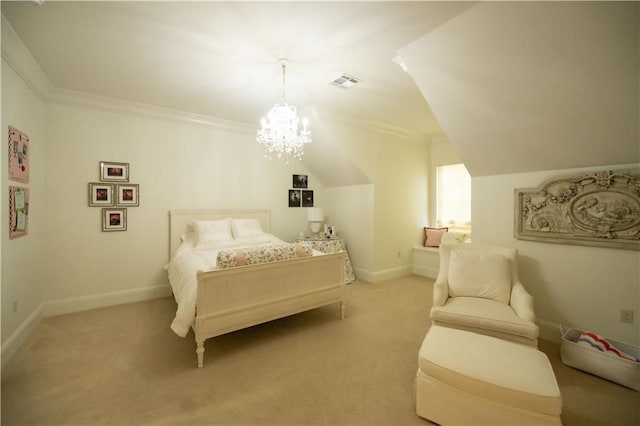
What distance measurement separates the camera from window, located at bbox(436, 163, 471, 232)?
4.63 meters

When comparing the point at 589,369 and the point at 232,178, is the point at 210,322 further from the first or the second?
the point at 589,369

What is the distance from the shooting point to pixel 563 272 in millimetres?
2430

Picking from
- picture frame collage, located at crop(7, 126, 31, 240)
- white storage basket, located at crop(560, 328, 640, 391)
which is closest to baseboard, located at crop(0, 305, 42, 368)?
picture frame collage, located at crop(7, 126, 31, 240)

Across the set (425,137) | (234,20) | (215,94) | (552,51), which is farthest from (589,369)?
(215,94)

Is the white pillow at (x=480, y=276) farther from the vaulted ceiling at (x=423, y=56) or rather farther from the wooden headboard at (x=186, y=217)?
the wooden headboard at (x=186, y=217)

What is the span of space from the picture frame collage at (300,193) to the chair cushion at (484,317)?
3149 millimetres

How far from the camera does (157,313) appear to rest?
308 cm

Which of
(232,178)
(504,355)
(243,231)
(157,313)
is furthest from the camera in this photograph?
(232,178)

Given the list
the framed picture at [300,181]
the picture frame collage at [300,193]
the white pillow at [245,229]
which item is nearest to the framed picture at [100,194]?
the white pillow at [245,229]

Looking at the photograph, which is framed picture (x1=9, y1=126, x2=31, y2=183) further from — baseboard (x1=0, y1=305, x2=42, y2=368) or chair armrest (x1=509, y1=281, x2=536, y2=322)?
chair armrest (x1=509, y1=281, x2=536, y2=322)

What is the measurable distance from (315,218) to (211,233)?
173 centimetres

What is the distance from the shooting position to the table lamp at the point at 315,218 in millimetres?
4559

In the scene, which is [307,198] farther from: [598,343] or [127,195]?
[598,343]

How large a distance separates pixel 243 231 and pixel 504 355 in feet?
10.7
